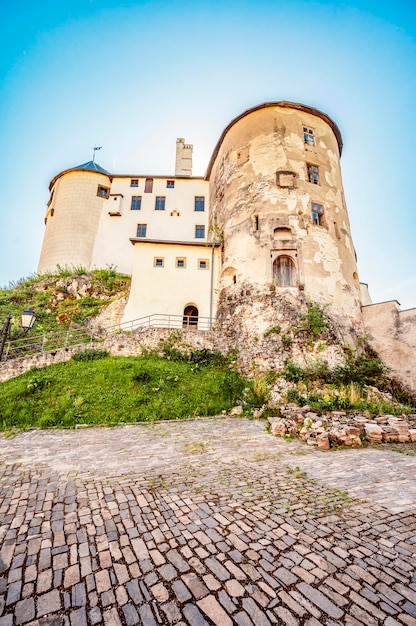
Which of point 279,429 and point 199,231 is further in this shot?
point 199,231

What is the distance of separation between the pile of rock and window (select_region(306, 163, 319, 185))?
1642 cm

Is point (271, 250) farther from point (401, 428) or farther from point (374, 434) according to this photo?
point (374, 434)

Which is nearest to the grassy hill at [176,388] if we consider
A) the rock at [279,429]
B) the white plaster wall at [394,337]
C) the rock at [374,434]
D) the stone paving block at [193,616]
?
the white plaster wall at [394,337]

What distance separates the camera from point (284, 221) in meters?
18.3

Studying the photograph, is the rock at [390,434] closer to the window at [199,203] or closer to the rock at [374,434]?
the rock at [374,434]

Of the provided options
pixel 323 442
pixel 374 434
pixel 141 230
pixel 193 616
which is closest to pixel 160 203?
pixel 141 230

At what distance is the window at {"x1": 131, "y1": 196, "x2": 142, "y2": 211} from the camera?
28547 millimetres

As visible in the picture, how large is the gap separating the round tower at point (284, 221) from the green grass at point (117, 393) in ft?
18.2

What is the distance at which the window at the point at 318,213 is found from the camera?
1891cm

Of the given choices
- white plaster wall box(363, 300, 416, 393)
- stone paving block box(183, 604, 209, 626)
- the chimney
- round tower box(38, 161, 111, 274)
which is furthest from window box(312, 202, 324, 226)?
round tower box(38, 161, 111, 274)

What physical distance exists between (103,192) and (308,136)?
2109 cm

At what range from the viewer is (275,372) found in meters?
14.9

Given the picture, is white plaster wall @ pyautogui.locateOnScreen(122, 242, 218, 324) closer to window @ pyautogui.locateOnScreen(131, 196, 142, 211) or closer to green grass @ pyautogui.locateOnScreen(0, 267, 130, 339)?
green grass @ pyautogui.locateOnScreen(0, 267, 130, 339)

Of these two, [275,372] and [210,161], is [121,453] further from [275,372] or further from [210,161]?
[210,161]
